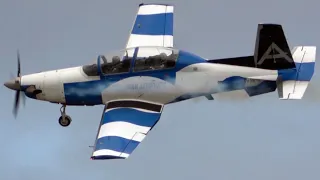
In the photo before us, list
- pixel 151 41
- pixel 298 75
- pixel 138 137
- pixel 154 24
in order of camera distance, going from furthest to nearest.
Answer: pixel 154 24
pixel 151 41
pixel 298 75
pixel 138 137

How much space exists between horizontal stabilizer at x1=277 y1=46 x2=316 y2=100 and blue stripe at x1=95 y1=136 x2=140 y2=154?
478cm

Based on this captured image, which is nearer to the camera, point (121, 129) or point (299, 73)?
point (121, 129)

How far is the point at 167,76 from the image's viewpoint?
43.5 meters

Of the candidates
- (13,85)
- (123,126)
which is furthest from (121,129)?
(13,85)

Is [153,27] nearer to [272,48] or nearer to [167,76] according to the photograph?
[167,76]

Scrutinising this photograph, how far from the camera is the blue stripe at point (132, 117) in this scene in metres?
42.9

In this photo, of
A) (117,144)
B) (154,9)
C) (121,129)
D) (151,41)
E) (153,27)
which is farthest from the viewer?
(154,9)

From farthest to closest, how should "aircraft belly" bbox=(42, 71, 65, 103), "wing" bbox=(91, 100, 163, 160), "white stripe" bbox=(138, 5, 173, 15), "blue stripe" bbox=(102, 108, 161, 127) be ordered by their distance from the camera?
"white stripe" bbox=(138, 5, 173, 15) → "aircraft belly" bbox=(42, 71, 65, 103) → "blue stripe" bbox=(102, 108, 161, 127) → "wing" bbox=(91, 100, 163, 160)

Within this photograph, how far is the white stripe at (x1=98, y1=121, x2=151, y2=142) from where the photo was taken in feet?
138

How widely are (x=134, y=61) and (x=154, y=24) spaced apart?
450 centimetres

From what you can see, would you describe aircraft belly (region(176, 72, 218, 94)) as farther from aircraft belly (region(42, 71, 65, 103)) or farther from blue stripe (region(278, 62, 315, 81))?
aircraft belly (region(42, 71, 65, 103))

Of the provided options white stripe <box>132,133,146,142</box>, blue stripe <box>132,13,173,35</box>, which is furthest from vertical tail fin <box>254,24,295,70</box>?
A: blue stripe <box>132,13,173,35</box>

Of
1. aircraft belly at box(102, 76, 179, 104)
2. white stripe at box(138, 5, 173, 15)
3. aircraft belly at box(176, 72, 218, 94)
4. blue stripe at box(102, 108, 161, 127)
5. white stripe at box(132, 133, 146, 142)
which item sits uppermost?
white stripe at box(138, 5, 173, 15)

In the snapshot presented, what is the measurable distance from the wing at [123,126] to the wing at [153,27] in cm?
392
